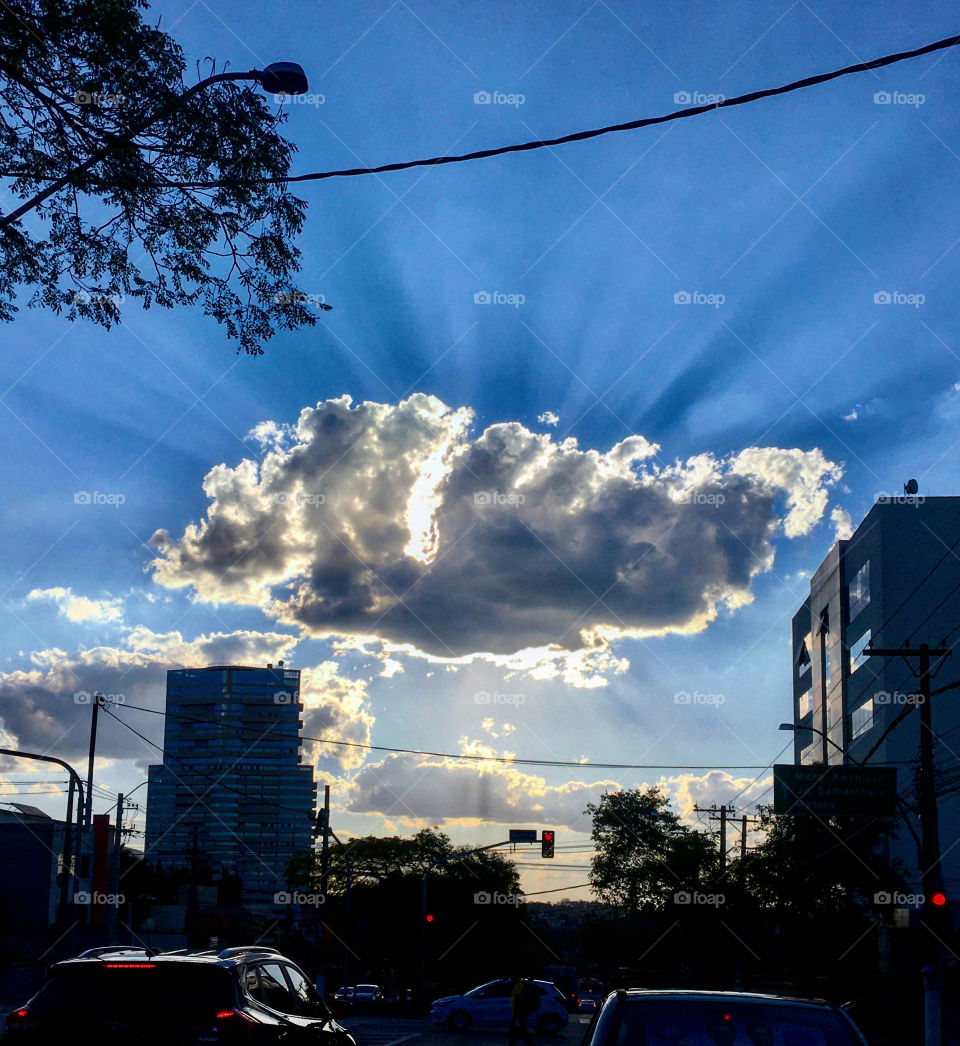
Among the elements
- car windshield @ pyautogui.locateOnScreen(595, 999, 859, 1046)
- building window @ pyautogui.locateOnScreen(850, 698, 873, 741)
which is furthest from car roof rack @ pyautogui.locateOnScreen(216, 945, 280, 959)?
building window @ pyautogui.locateOnScreen(850, 698, 873, 741)

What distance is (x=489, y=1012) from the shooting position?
1484 inches

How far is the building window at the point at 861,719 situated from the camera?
61.1 meters

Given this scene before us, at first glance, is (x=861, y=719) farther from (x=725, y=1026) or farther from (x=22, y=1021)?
(x=725, y=1026)

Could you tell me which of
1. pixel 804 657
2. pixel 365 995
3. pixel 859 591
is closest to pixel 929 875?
pixel 365 995

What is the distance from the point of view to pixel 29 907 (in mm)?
65438

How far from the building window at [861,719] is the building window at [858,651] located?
2.29 m

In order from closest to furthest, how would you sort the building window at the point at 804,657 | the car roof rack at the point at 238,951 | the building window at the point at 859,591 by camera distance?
1. the car roof rack at the point at 238,951
2. the building window at the point at 859,591
3. the building window at the point at 804,657

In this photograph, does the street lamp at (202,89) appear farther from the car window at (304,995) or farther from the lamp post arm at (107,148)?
the car window at (304,995)

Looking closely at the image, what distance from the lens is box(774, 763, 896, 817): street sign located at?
31250 mm

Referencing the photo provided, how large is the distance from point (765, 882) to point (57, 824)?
42.7 metres

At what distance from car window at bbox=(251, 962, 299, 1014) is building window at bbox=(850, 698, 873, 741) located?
54.7 meters

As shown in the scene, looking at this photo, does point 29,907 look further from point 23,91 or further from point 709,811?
point 23,91

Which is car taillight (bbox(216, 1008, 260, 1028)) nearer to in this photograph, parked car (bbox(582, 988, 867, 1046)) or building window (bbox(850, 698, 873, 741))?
parked car (bbox(582, 988, 867, 1046))

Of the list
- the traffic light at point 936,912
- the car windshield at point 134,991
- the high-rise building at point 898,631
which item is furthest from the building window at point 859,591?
the car windshield at point 134,991
